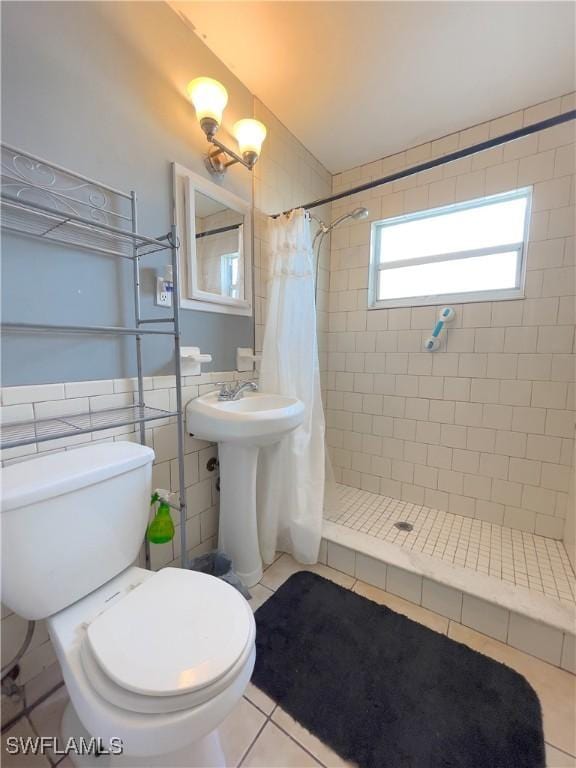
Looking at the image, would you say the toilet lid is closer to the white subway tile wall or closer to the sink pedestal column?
the white subway tile wall

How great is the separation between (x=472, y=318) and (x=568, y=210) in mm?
664

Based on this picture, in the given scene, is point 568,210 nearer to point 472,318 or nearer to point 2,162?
point 472,318

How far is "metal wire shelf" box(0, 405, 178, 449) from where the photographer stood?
832mm

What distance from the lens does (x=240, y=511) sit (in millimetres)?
1447

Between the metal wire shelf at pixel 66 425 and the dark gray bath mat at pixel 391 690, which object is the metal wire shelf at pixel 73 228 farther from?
the dark gray bath mat at pixel 391 690

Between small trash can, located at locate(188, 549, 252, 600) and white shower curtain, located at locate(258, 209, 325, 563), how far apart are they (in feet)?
0.75

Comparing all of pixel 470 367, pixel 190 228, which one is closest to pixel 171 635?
pixel 190 228

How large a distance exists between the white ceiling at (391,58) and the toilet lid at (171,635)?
6.79ft

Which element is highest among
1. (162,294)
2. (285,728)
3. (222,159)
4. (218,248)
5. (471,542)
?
(222,159)

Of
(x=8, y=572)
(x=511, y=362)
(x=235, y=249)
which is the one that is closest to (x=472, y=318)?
(x=511, y=362)

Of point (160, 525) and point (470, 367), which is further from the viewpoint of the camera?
point (470, 367)

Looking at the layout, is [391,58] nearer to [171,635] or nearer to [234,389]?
[234,389]

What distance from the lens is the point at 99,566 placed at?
88 cm

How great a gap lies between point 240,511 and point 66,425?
2.64 ft
